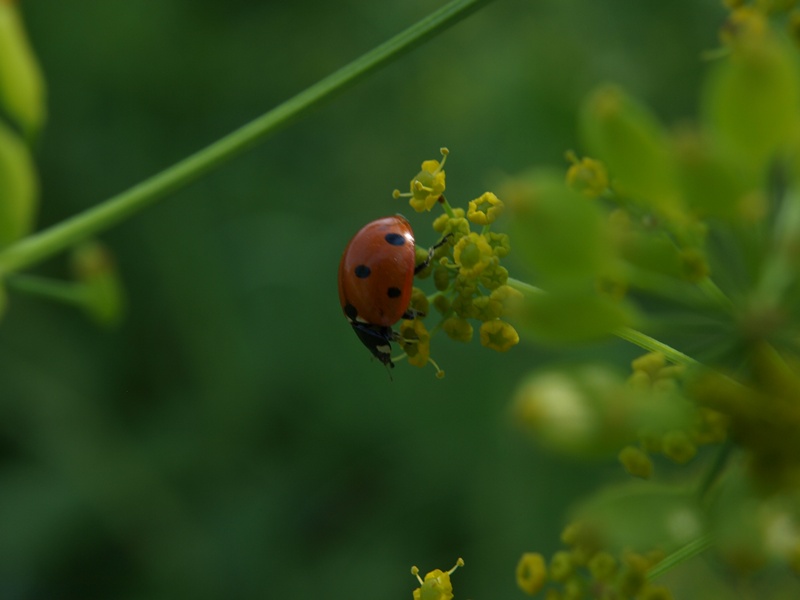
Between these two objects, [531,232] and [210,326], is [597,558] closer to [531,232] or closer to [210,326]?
[531,232]

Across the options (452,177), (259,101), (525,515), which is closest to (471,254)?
(525,515)

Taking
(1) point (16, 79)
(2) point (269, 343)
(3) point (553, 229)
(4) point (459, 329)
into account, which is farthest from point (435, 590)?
(2) point (269, 343)

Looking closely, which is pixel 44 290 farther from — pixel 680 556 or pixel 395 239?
pixel 680 556

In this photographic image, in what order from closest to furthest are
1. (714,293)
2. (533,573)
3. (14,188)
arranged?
(714,293) < (533,573) < (14,188)

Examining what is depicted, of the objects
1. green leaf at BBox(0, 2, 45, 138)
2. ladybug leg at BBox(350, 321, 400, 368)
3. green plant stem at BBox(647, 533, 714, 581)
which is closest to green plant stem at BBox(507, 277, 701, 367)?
green plant stem at BBox(647, 533, 714, 581)

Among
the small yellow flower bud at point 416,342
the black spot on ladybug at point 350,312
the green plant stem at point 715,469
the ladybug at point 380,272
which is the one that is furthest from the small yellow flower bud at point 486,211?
the black spot on ladybug at point 350,312

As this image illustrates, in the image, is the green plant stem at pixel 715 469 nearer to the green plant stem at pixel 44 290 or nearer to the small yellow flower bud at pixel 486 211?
the small yellow flower bud at pixel 486 211
